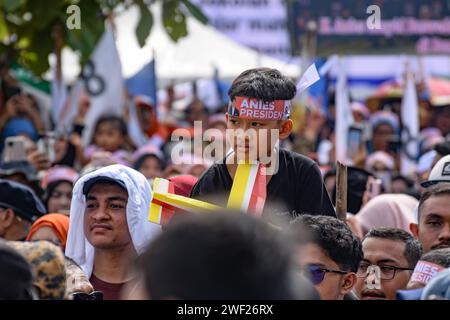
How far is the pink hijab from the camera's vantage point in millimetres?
7887

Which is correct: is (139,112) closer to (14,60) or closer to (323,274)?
(14,60)

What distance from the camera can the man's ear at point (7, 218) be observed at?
711cm

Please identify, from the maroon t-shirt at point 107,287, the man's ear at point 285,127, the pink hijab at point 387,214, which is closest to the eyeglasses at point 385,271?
the man's ear at point 285,127

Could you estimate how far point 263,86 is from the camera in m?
5.45

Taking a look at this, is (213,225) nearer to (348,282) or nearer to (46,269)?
(46,269)

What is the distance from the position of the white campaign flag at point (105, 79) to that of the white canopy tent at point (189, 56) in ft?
15.2

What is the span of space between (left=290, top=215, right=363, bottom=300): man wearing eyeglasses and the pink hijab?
291cm

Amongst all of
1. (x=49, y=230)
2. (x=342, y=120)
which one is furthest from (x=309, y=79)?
(x=342, y=120)

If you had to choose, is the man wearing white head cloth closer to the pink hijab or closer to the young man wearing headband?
the young man wearing headband

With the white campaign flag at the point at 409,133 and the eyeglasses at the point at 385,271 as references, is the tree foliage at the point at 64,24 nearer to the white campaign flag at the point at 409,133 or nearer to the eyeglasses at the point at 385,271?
the white campaign flag at the point at 409,133

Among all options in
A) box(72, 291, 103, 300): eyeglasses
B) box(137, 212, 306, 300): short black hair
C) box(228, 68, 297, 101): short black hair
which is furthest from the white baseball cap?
box(137, 212, 306, 300): short black hair

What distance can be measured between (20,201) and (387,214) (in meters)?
2.28

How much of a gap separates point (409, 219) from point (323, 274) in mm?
3247

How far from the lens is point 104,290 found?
5637 mm
